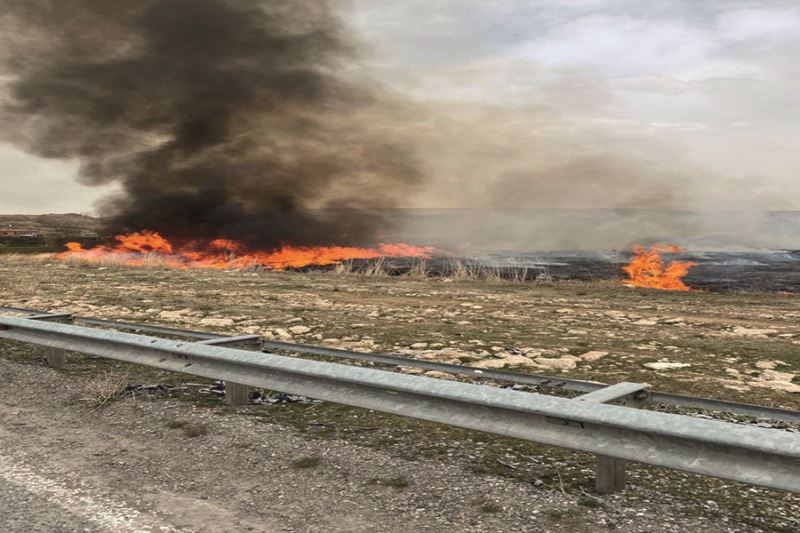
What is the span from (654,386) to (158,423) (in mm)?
5300

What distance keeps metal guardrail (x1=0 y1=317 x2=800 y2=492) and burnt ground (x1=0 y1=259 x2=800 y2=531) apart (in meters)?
0.43

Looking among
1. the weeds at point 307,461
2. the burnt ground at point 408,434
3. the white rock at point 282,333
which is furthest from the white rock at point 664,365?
the white rock at point 282,333

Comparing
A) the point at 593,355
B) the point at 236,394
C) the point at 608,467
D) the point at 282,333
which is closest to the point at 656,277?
the point at 593,355

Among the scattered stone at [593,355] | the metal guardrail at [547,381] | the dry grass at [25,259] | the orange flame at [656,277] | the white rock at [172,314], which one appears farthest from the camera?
the dry grass at [25,259]

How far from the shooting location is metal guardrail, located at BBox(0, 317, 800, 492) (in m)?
2.88

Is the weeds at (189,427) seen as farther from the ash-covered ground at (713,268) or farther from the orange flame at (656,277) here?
the ash-covered ground at (713,268)

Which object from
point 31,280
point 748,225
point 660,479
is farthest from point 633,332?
point 748,225

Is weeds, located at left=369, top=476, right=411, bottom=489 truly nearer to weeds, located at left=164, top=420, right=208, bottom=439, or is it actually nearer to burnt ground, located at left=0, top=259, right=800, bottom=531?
burnt ground, located at left=0, top=259, right=800, bottom=531

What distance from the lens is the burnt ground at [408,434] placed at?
3.57 meters

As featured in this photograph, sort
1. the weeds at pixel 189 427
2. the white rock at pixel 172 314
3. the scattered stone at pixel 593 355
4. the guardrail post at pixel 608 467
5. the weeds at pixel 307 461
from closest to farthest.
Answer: the guardrail post at pixel 608 467 → the weeds at pixel 307 461 → the weeds at pixel 189 427 → the scattered stone at pixel 593 355 → the white rock at pixel 172 314

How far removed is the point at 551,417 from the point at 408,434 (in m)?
1.82

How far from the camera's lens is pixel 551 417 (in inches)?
137

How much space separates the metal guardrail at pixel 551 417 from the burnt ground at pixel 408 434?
1.42 feet

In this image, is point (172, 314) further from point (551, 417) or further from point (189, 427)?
point (551, 417)
